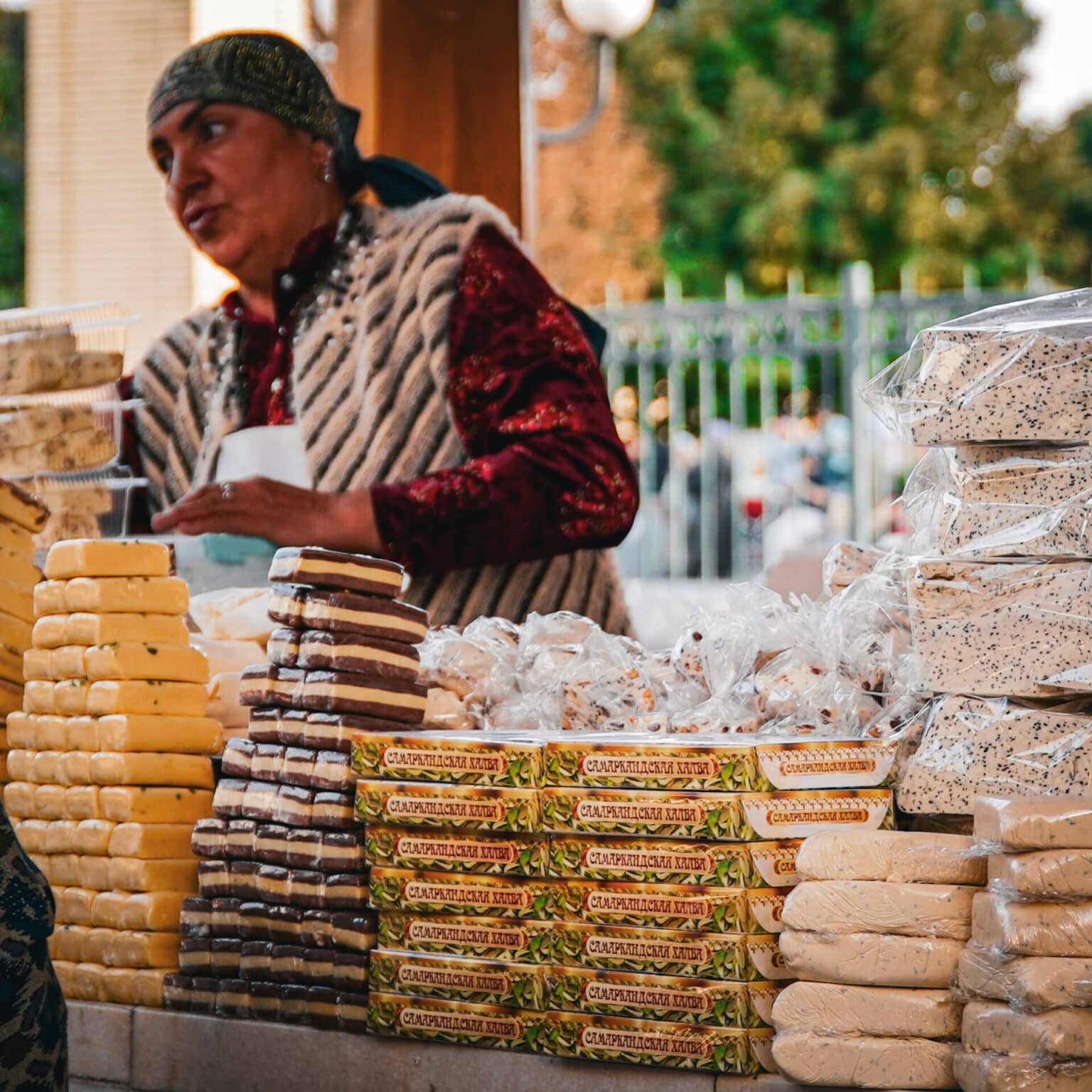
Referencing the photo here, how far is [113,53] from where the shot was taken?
8320mm

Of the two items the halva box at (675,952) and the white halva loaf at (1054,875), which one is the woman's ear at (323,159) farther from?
the white halva loaf at (1054,875)

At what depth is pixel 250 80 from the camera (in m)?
3.63

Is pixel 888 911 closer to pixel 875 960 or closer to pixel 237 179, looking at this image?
pixel 875 960

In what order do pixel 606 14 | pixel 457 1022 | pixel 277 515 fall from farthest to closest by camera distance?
1. pixel 606 14
2. pixel 277 515
3. pixel 457 1022

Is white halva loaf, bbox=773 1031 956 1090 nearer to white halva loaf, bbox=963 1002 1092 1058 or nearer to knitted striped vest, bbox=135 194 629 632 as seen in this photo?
white halva loaf, bbox=963 1002 1092 1058

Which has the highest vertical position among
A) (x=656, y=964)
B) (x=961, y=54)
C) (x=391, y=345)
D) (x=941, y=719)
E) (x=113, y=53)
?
(x=961, y=54)

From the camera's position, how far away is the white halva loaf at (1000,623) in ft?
7.00

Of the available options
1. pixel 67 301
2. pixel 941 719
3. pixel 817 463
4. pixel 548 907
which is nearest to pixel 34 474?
pixel 548 907

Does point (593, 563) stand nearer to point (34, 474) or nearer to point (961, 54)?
point (34, 474)

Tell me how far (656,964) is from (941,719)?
0.51 m

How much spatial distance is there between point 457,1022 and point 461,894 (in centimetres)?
18

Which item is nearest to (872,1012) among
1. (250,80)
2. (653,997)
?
(653,997)

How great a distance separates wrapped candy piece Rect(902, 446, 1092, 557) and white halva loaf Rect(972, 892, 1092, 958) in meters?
0.49

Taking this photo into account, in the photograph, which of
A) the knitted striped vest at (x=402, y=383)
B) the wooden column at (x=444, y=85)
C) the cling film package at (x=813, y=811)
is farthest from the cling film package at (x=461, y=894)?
the wooden column at (x=444, y=85)
